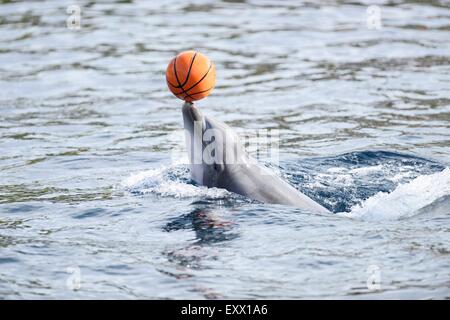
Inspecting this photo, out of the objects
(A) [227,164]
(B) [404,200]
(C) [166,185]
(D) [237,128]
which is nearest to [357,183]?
(B) [404,200]

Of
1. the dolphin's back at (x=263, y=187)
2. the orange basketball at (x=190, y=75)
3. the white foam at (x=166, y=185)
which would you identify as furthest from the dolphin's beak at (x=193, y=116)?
the white foam at (x=166, y=185)

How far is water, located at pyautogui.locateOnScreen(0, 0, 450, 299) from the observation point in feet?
24.4

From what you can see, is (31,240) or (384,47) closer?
(31,240)

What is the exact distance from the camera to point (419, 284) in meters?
7.05

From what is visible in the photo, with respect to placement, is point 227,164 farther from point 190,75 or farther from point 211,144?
A: point 190,75

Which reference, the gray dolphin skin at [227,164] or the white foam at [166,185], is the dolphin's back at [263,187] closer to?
the gray dolphin skin at [227,164]

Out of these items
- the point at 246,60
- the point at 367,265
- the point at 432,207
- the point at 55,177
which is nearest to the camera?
the point at 367,265

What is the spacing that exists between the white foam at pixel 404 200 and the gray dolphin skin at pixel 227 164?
441 mm

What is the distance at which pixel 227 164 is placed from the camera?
9094mm

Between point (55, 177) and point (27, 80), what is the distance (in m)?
4.93

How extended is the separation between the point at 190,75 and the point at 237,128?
4338mm

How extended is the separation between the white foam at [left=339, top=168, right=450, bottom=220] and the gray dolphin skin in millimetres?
441
